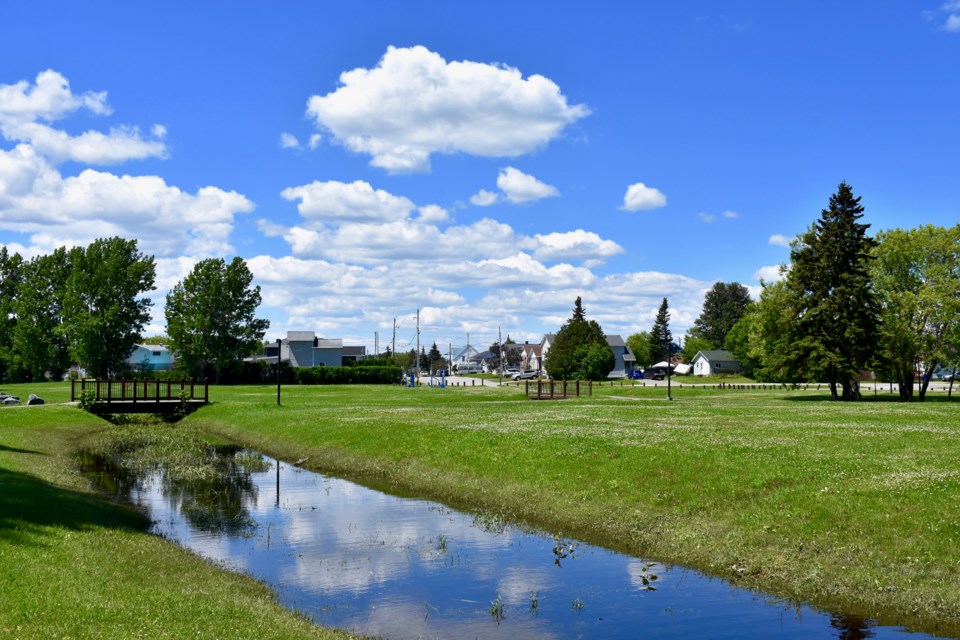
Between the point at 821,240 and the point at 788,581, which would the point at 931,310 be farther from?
the point at 788,581

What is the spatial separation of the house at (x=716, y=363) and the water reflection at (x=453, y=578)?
155 m

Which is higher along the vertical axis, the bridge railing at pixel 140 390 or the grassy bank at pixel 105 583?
the bridge railing at pixel 140 390

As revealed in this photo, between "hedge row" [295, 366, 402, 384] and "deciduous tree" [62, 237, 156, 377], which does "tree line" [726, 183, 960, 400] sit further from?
"deciduous tree" [62, 237, 156, 377]

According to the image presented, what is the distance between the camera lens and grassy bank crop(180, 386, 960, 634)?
1841 cm

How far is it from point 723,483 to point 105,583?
18.1 meters

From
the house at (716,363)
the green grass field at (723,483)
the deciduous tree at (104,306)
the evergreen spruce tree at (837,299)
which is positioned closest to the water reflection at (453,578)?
the green grass field at (723,483)

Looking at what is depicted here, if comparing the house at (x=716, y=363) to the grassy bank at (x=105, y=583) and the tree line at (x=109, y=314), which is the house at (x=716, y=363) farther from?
the grassy bank at (x=105, y=583)

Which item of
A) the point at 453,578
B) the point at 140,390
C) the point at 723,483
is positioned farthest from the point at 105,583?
the point at 140,390

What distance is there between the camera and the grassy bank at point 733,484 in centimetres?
1841

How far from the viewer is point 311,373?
400ft

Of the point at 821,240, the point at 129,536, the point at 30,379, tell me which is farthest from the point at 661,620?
the point at 30,379

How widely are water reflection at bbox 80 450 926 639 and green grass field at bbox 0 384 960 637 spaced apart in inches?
56.5

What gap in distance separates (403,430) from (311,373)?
8110cm

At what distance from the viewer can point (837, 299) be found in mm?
71188
